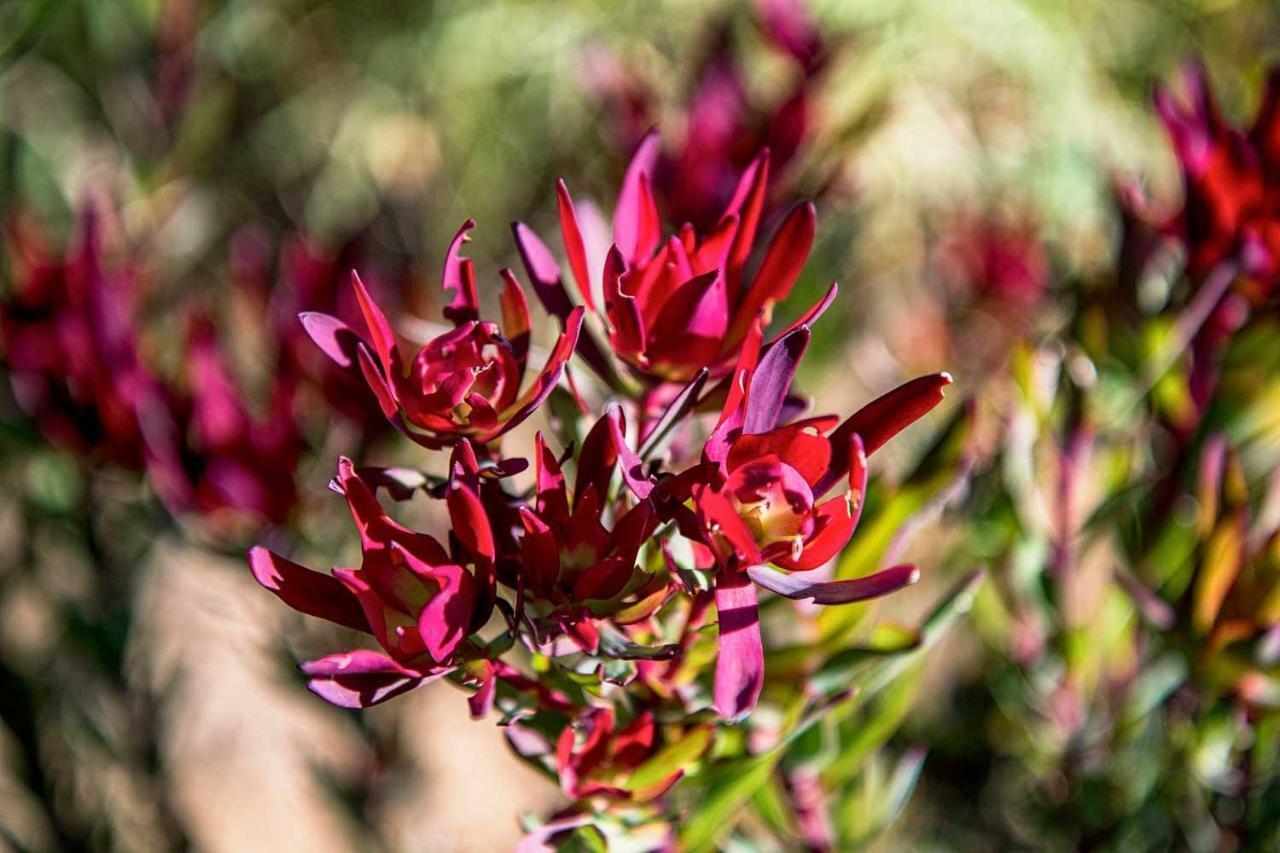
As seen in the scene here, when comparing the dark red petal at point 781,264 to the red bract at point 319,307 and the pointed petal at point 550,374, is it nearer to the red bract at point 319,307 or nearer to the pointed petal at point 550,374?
the pointed petal at point 550,374

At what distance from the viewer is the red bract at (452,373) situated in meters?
0.46

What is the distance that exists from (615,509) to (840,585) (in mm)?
120

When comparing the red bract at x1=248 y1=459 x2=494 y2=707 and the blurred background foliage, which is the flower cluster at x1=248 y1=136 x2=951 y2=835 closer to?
the red bract at x1=248 y1=459 x2=494 y2=707

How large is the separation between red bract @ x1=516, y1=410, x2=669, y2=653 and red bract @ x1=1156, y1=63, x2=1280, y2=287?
52cm

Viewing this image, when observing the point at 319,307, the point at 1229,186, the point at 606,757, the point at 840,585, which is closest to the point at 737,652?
the point at 840,585

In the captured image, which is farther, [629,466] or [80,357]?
[80,357]

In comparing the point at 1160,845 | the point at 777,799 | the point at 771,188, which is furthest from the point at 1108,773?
the point at 771,188

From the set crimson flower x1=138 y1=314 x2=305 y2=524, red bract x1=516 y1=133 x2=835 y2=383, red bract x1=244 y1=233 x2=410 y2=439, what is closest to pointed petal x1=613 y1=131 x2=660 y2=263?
red bract x1=516 y1=133 x2=835 y2=383

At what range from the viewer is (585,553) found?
47 centimetres

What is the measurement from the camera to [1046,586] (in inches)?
35.9

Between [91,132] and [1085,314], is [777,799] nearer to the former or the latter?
[1085,314]

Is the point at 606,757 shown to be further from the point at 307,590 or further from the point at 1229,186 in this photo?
the point at 1229,186

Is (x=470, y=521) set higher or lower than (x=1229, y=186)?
higher

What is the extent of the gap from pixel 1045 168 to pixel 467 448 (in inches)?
108
